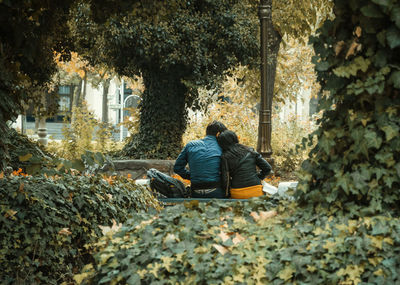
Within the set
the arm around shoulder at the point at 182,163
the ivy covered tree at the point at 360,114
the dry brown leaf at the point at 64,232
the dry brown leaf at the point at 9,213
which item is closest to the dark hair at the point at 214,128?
the arm around shoulder at the point at 182,163

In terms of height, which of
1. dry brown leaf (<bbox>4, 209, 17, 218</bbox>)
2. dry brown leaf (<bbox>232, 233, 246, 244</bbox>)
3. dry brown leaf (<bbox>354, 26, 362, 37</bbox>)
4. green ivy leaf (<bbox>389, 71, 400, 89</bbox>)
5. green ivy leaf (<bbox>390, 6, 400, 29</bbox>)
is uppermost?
green ivy leaf (<bbox>390, 6, 400, 29</bbox>)

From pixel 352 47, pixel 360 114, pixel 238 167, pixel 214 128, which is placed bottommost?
pixel 238 167

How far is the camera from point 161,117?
45.0ft

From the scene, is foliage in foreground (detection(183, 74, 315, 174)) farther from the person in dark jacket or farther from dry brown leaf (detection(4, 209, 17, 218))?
dry brown leaf (detection(4, 209, 17, 218))

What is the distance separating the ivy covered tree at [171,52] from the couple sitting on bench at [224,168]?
451cm

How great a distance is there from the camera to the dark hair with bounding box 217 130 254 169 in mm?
7688

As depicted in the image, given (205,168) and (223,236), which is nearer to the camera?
(223,236)

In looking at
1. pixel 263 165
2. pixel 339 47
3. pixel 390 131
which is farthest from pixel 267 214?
pixel 263 165

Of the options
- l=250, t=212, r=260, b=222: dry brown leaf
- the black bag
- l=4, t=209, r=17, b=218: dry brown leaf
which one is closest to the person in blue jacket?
the black bag

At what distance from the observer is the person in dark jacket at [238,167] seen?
7684 mm

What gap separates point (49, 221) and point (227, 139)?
3410 mm

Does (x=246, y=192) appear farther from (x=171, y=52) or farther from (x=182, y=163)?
(x=171, y=52)

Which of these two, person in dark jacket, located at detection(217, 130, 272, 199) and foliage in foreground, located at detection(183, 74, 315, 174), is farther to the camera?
foliage in foreground, located at detection(183, 74, 315, 174)

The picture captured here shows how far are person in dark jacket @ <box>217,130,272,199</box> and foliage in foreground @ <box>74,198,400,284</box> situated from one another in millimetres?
4111
